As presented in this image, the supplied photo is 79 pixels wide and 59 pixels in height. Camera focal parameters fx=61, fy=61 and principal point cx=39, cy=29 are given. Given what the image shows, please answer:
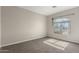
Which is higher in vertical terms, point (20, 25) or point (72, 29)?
point (20, 25)

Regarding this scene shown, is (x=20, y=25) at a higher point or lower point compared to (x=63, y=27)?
higher

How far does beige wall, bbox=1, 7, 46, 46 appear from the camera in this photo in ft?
8.28

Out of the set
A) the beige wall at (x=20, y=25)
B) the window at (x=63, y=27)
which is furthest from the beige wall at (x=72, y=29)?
the beige wall at (x=20, y=25)

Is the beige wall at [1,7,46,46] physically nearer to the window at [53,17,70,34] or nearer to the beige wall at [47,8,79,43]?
the beige wall at [47,8,79,43]

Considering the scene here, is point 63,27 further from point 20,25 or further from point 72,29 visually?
point 20,25

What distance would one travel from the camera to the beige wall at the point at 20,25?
2525 millimetres

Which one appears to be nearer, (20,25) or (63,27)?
(63,27)

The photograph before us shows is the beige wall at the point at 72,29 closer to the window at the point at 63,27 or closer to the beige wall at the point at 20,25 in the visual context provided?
the window at the point at 63,27

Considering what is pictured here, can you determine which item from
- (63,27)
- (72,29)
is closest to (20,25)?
(63,27)

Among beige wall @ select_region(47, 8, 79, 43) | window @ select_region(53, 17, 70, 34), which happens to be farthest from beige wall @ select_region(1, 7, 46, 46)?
window @ select_region(53, 17, 70, 34)

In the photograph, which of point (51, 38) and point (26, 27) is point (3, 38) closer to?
point (26, 27)

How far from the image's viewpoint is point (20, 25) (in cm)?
306
